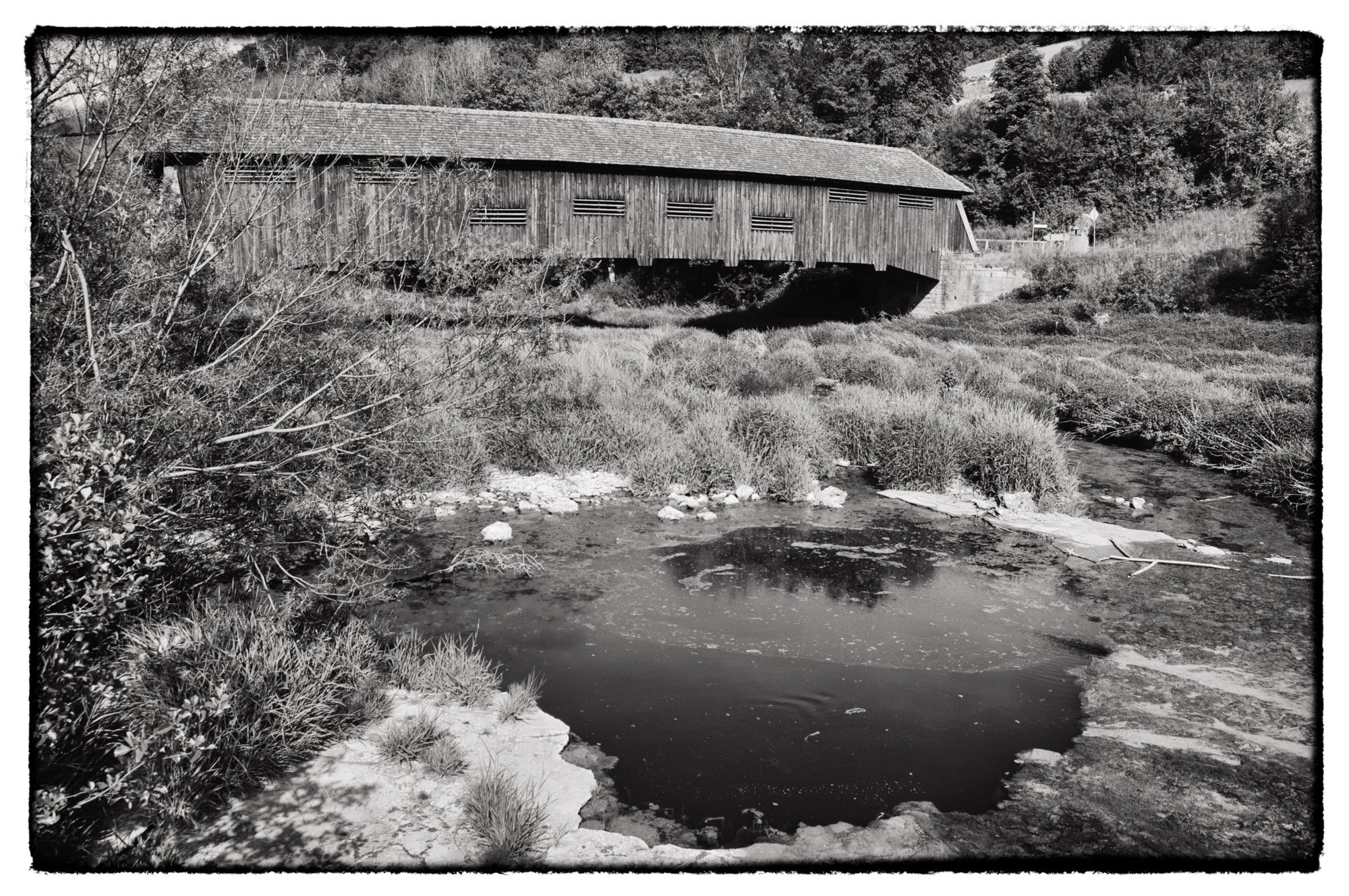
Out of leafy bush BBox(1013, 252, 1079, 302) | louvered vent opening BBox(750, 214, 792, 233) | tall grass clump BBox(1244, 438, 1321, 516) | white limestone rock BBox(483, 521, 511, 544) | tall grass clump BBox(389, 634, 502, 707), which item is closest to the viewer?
tall grass clump BBox(389, 634, 502, 707)

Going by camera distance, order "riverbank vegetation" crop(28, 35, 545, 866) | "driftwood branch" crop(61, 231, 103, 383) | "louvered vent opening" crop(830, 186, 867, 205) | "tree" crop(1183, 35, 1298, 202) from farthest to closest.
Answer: "tree" crop(1183, 35, 1298, 202), "louvered vent opening" crop(830, 186, 867, 205), "driftwood branch" crop(61, 231, 103, 383), "riverbank vegetation" crop(28, 35, 545, 866)

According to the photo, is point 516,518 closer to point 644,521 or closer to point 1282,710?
point 644,521

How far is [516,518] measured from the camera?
30.5 ft

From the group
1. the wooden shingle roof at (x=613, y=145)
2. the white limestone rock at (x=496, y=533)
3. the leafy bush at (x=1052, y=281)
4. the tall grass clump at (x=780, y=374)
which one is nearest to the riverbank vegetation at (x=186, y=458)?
the white limestone rock at (x=496, y=533)

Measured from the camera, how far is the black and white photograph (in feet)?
11.8

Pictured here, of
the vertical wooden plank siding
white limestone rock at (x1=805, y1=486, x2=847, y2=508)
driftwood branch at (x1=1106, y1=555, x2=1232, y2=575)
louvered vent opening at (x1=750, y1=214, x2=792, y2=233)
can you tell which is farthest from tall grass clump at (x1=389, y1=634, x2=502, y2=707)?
louvered vent opening at (x1=750, y1=214, x2=792, y2=233)

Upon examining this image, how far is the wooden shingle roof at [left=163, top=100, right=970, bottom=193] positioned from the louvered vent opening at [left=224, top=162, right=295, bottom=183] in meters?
5.06

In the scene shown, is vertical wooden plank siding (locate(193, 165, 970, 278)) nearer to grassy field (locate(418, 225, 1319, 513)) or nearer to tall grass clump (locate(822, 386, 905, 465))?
grassy field (locate(418, 225, 1319, 513))

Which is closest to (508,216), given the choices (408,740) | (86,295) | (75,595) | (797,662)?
(797,662)

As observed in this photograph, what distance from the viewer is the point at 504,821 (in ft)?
12.1

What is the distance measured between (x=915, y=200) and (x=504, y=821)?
20668 millimetres

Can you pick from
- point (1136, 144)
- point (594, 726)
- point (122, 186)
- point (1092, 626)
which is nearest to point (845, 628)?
point (1092, 626)

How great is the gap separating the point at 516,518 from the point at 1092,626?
5.27 metres

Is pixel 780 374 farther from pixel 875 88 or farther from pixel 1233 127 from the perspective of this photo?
pixel 1233 127
